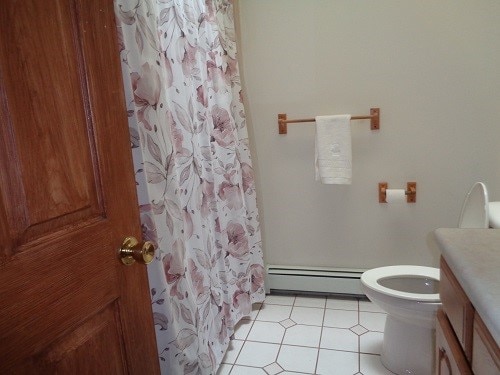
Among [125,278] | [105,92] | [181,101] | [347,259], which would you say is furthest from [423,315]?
[105,92]

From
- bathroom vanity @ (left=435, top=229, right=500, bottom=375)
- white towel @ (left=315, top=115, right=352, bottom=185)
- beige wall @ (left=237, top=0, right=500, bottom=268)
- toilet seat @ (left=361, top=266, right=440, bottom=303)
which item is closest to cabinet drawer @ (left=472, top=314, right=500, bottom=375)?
bathroom vanity @ (left=435, top=229, right=500, bottom=375)

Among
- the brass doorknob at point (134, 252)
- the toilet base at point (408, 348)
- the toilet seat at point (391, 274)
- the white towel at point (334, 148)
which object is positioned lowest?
the toilet base at point (408, 348)

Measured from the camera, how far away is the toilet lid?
137cm

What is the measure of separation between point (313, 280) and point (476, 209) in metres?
1.03

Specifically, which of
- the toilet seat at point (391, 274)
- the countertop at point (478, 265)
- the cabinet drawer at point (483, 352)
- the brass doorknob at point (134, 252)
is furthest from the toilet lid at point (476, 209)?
the brass doorknob at point (134, 252)

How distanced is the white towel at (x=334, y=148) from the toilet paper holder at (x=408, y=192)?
22 cm

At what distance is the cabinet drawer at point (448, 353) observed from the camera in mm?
716

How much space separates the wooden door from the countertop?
718 millimetres

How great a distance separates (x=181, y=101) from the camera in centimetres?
136

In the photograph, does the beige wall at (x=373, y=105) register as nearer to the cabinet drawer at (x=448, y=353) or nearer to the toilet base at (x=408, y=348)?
the toilet base at (x=408, y=348)

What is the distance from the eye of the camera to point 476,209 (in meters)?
1.50

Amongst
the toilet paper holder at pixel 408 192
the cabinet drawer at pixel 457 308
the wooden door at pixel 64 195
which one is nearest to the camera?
the wooden door at pixel 64 195

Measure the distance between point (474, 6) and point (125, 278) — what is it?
2063 mm

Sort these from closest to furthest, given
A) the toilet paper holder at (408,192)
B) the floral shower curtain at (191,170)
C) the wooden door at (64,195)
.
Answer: the wooden door at (64,195) < the floral shower curtain at (191,170) < the toilet paper holder at (408,192)
